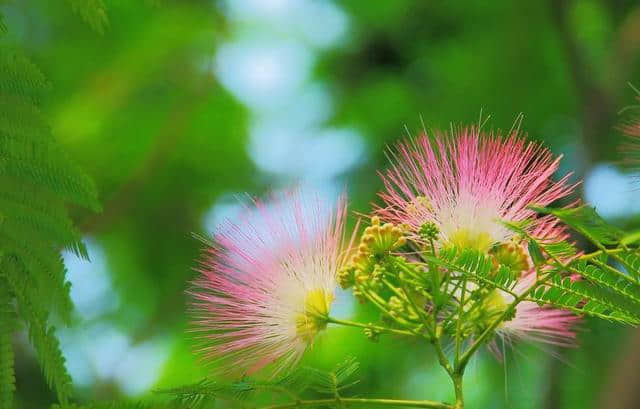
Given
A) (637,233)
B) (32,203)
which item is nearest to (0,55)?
(32,203)

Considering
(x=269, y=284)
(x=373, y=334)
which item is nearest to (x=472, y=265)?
(x=373, y=334)

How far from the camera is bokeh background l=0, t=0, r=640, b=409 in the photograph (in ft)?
12.2

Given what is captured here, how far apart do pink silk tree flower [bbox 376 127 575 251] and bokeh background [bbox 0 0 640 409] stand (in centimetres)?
215

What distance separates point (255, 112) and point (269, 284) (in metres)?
3.74

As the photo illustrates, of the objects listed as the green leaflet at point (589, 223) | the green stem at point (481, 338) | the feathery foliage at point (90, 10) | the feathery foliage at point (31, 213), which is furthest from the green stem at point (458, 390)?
the feathery foliage at point (90, 10)

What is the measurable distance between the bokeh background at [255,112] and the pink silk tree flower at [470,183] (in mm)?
2146

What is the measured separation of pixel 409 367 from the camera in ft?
12.9

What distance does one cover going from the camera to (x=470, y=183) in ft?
4.00

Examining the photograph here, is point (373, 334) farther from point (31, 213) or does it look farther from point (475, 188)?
point (31, 213)

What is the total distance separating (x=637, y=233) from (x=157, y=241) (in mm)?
3669

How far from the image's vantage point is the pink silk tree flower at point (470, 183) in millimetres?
1187

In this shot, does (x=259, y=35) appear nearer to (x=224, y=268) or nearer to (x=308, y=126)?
(x=308, y=126)

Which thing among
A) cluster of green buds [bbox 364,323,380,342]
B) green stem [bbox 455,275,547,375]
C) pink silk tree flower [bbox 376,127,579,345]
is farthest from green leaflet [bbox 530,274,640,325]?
cluster of green buds [bbox 364,323,380,342]

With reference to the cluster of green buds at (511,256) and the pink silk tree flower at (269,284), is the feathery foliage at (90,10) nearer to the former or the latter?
the pink silk tree flower at (269,284)
